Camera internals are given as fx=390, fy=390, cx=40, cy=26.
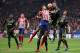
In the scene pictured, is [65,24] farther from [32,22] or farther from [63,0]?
[63,0]

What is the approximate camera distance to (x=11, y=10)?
5228cm

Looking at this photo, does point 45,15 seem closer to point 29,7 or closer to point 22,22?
point 22,22

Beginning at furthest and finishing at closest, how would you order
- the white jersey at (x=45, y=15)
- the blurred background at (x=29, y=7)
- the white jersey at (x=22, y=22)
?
the blurred background at (x=29, y=7)
the white jersey at (x=22, y=22)
the white jersey at (x=45, y=15)

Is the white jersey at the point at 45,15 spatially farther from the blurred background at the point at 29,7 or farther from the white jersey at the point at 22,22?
the blurred background at the point at 29,7

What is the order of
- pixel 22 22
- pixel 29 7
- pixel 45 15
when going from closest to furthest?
pixel 45 15 < pixel 22 22 < pixel 29 7

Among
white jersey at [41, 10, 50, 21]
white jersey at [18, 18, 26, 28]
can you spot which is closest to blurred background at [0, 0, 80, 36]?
white jersey at [18, 18, 26, 28]

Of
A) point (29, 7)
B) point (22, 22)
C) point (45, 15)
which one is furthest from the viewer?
point (29, 7)

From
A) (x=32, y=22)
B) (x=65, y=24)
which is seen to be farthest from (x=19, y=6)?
(x=65, y=24)

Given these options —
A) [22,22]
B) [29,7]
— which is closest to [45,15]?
[22,22]

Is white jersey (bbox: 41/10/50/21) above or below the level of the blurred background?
below

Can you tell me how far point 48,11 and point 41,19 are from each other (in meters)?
0.63

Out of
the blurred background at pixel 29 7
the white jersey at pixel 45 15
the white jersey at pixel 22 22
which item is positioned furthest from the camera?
the blurred background at pixel 29 7

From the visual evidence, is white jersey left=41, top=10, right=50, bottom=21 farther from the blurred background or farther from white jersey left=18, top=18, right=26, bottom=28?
the blurred background

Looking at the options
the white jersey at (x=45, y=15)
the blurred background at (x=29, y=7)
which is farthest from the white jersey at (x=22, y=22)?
the blurred background at (x=29, y=7)
